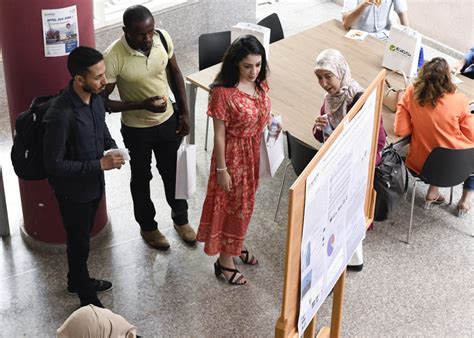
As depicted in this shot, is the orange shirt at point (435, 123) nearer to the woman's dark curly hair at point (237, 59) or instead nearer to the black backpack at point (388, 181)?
the black backpack at point (388, 181)

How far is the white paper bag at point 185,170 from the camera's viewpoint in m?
4.93

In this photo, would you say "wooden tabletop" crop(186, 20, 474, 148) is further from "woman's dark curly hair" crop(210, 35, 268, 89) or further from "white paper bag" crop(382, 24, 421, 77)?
"woman's dark curly hair" crop(210, 35, 268, 89)

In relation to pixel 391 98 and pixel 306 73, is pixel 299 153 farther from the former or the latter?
pixel 306 73

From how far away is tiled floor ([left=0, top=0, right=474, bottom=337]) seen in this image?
486 cm

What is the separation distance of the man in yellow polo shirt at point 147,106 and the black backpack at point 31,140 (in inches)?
19.0

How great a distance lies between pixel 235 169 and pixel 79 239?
0.95 meters

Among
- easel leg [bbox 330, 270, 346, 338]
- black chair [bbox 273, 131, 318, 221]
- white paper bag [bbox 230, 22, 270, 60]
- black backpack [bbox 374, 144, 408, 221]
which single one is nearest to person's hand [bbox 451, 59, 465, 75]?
black backpack [bbox 374, 144, 408, 221]

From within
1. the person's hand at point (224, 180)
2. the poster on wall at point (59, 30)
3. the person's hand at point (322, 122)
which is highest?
the poster on wall at point (59, 30)

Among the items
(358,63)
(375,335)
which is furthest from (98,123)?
(358,63)

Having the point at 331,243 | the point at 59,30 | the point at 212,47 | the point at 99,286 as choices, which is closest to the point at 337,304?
the point at 331,243

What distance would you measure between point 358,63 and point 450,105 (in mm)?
1019

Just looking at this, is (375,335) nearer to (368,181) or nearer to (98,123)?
(368,181)

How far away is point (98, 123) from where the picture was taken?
14.2 feet

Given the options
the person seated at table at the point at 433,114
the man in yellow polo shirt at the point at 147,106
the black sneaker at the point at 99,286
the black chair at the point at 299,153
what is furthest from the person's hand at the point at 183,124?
the person seated at table at the point at 433,114
